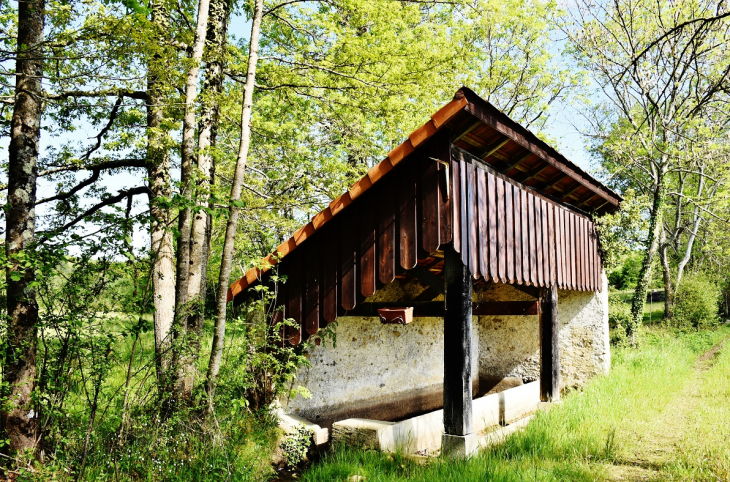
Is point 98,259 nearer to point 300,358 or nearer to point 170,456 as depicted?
point 170,456

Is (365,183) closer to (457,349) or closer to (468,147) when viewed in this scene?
(468,147)

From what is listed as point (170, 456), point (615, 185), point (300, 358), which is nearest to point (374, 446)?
point (300, 358)

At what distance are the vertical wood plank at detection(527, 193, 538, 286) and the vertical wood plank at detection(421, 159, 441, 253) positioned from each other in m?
2.23

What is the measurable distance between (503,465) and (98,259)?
389 centimetres

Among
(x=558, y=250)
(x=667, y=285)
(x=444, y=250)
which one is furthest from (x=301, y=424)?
(x=667, y=285)

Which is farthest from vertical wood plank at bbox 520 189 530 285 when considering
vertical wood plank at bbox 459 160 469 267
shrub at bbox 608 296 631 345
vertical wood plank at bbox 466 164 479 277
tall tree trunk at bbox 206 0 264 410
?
shrub at bbox 608 296 631 345

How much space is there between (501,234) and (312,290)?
8.00ft

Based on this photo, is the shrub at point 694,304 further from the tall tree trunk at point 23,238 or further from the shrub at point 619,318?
the tall tree trunk at point 23,238

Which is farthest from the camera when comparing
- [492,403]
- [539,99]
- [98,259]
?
[539,99]

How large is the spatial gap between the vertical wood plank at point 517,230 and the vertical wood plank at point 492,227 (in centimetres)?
59

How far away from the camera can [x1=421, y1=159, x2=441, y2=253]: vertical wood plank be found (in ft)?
16.7

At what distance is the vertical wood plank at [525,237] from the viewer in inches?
257

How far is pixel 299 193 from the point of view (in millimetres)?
9531

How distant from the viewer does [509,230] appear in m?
6.21
